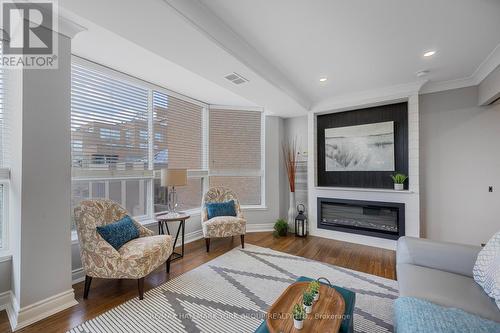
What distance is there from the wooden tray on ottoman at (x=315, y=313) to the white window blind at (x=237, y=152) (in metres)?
3.03

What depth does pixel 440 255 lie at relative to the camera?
6.09 ft

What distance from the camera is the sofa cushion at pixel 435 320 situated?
1113 mm

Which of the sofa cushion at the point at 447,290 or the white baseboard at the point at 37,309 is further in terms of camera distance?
the white baseboard at the point at 37,309

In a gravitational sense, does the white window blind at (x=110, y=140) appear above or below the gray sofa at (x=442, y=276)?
above

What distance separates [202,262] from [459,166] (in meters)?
4.07

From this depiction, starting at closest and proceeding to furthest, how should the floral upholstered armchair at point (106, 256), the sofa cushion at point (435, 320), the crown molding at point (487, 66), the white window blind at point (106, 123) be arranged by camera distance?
the sofa cushion at point (435, 320) → the floral upholstered armchair at point (106, 256) → the crown molding at point (487, 66) → the white window blind at point (106, 123)

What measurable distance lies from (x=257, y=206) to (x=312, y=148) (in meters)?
1.67

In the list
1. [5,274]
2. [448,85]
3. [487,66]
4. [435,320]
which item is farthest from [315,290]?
[448,85]

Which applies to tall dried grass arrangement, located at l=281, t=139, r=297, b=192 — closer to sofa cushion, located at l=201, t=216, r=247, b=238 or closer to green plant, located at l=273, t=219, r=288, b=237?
green plant, located at l=273, t=219, r=288, b=237

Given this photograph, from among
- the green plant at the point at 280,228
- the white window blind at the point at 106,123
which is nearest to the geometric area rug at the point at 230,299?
the green plant at the point at 280,228

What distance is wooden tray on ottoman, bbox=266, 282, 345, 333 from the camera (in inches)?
47.1

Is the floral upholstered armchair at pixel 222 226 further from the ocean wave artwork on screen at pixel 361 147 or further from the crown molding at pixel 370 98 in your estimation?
the crown molding at pixel 370 98

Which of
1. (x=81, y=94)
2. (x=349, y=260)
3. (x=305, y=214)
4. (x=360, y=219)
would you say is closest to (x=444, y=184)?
(x=360, y=219)

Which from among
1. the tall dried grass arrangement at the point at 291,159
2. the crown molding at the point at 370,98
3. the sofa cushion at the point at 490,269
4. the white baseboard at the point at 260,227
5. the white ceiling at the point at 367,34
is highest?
the white ceiling at the point at 367,34
